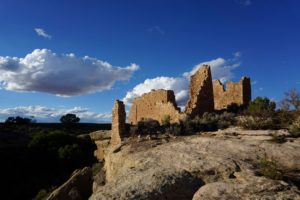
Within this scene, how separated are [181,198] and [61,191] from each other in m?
7.48

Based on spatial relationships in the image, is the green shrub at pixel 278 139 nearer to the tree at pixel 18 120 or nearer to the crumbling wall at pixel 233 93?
the crumbling wall at pixel 233 93

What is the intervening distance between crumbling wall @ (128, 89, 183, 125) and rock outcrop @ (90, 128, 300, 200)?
1321cm

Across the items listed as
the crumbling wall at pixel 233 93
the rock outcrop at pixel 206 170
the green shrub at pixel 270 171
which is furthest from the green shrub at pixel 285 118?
the crumbling wall at pixel 233 93

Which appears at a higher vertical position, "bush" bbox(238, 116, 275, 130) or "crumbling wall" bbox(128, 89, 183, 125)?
"crumbling wall" bbox(128, 89, 183, 125)

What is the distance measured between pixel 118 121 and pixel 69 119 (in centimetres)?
4513

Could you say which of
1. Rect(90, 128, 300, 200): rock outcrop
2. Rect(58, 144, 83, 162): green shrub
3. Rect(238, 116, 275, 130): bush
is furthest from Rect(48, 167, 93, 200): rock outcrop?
Rect(58, 144, 83, 162): green shrub

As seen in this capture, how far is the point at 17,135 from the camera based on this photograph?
48469mm

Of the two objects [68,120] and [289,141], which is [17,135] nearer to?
[68,120]

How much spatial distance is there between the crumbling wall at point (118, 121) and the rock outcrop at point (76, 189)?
13.3 ft

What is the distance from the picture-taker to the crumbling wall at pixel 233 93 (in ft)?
99.1

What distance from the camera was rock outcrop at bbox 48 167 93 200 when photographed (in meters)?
14.4

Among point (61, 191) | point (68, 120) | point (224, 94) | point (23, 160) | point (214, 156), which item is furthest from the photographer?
point (68, 120)

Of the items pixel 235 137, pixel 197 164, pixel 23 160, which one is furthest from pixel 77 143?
pixel 197 164

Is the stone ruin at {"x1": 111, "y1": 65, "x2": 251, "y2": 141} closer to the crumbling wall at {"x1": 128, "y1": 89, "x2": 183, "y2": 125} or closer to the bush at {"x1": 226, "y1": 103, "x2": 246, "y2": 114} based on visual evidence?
the crumbling wall at {"x1": 128, "y1": 89, "x2": 183, "y2": 125}
